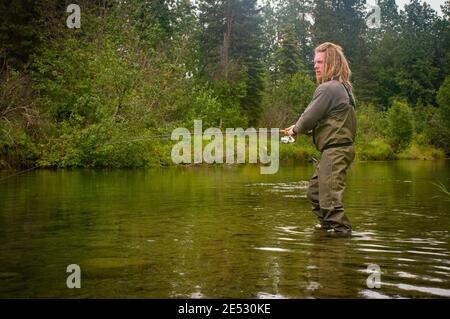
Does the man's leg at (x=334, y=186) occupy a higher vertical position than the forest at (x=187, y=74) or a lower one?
lower

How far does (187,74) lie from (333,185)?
117 ft

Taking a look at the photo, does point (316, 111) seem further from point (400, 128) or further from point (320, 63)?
point (400, 128)

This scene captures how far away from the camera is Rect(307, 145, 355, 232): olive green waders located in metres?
6.04

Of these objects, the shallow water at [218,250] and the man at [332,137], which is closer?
the shallow water at [218,250]

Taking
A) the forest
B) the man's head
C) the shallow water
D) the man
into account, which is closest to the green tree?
the forest

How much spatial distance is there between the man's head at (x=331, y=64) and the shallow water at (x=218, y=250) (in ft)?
5.53

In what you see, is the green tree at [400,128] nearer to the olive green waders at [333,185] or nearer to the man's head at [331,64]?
the man's head at [331,64]

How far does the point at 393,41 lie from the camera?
234ft

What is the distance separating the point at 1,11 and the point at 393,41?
5398 centimetres

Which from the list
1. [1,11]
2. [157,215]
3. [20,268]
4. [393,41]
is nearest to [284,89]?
[1,11]

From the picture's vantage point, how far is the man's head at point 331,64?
6.30 m

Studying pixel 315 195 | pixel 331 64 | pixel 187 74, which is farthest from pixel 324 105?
pixel 187 74

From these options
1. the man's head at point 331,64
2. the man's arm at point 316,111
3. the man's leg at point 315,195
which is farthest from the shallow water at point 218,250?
the man's head at point 331,64
